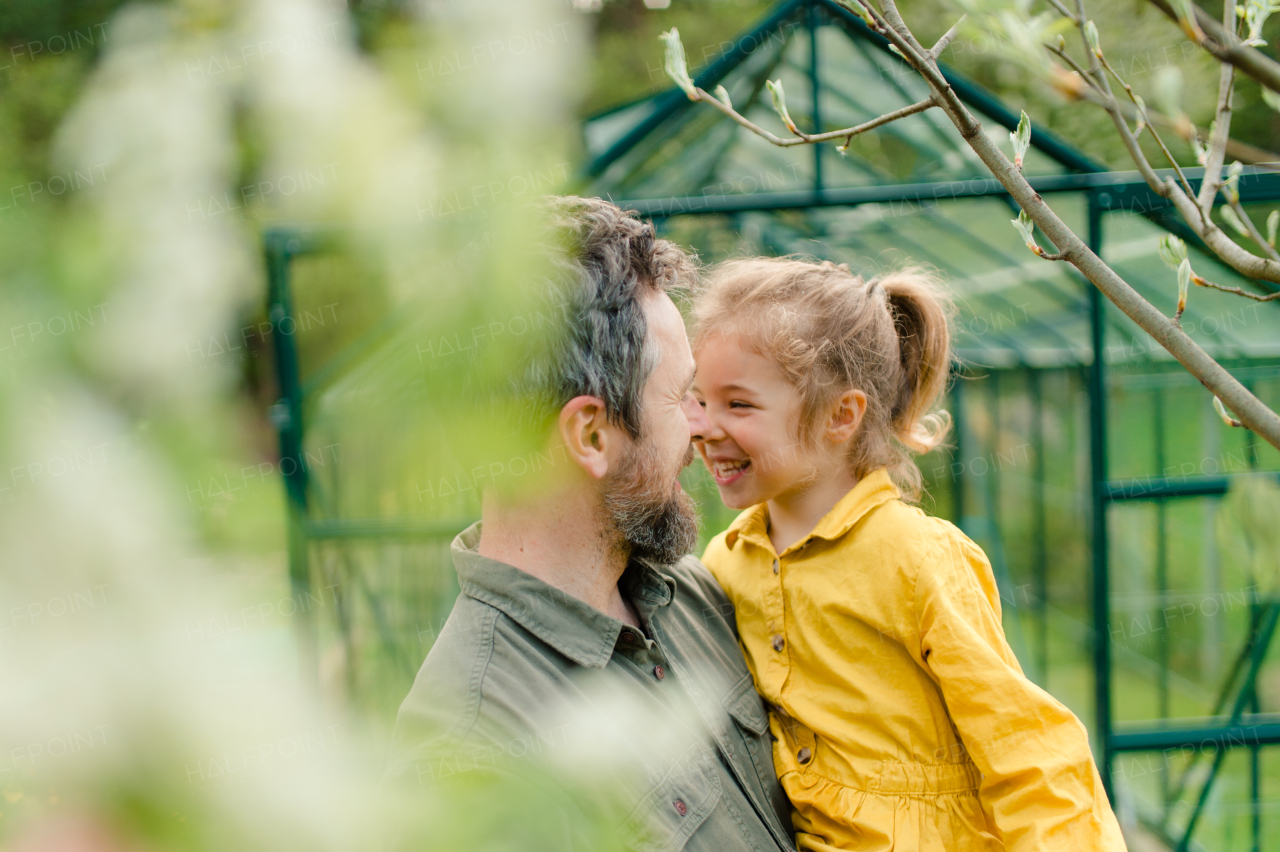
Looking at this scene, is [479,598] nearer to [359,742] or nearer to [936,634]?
[936,634]

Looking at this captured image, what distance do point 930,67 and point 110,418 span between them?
647mm

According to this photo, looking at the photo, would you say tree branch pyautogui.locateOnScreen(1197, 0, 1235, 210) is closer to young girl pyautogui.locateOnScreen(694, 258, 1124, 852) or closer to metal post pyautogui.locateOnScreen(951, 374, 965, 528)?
young girl pyautogui.locateOnScreen(694, 258, 1124, 852)

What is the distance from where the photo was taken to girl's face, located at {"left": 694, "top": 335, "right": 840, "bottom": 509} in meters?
1.71

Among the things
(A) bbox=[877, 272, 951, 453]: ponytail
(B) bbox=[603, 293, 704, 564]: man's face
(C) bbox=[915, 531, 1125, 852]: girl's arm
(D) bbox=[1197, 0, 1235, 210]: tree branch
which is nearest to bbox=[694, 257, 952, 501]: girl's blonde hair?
(A) bbox=[877, 272, 951, 453]: ponytail

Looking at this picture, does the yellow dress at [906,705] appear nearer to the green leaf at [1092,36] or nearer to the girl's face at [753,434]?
the girl's face at [753,434]

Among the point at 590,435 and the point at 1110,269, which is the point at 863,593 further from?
the point at 1110,269

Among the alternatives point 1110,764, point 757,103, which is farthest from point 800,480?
point 757,103

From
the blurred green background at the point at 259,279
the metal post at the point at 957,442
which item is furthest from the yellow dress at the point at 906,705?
Answer: the metal post at the point at 957,442

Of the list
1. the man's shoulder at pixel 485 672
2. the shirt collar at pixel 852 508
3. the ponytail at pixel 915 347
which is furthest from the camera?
the ponytail at pixel 915 347

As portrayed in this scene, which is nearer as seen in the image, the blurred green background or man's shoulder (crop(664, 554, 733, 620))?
the blurred green background

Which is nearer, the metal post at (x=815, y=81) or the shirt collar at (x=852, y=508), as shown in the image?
the shirt collar at (x=852, y=508)

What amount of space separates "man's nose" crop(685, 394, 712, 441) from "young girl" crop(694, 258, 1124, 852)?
1cm

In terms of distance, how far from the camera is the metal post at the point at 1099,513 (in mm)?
2559

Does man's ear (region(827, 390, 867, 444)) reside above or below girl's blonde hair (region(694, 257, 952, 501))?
below
